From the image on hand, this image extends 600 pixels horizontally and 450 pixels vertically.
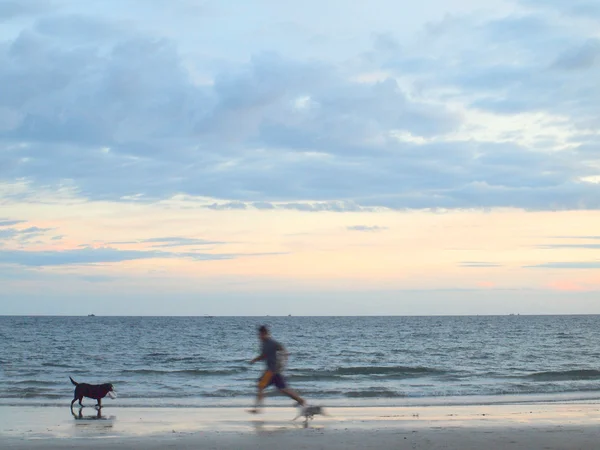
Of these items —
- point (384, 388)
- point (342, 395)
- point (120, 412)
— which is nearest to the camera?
point (120, 412)

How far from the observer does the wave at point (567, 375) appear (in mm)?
26031

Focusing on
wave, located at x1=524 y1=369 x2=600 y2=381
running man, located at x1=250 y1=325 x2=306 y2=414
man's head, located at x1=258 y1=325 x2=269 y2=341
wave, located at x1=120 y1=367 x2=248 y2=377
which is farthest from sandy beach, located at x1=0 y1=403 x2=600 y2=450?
wave, located at x1=120 y1=367 x2=248 y2=377

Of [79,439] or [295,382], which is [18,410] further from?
[295,382]

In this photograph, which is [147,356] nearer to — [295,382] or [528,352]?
[295,382]

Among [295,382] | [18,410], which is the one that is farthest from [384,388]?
[18,410]

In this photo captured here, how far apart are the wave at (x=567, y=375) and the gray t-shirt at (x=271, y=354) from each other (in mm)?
15436

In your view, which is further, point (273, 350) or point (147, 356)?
point (147, 356)

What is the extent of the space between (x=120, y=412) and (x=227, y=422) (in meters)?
3.16

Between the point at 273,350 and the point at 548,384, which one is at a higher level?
the point at 273,350

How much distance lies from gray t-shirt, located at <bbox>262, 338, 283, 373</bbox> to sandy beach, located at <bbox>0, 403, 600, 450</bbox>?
3.30ft

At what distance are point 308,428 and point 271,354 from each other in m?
1.95

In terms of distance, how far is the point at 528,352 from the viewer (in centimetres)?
4084

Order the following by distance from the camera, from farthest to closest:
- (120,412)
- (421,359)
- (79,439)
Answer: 1. (421,359)
2. (120,412)
3. (79,439)

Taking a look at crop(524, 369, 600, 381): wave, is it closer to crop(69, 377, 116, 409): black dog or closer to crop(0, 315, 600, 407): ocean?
crop(0, 315, 600, 407): ocean
